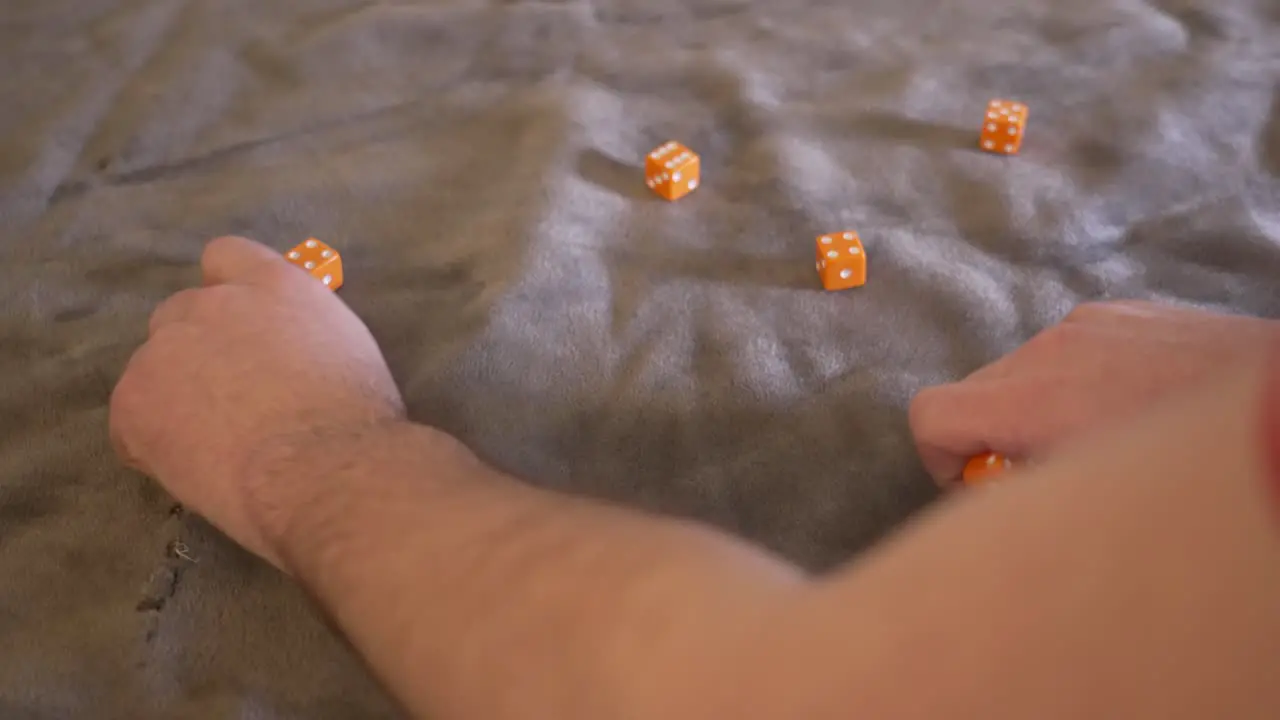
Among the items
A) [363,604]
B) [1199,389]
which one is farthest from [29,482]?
[1199,389]

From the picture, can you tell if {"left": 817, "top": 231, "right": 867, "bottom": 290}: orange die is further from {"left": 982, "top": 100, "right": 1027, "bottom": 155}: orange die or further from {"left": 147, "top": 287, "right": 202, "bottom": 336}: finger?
{"left": 147, "top": 287, "right": 202, "bottom": 336}: finger

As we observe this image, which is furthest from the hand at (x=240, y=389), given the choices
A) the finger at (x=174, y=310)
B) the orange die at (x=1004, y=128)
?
the orange die at (x=1004, y=128)

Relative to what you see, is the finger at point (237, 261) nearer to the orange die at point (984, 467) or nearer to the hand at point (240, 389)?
the hand at point (240, 389)

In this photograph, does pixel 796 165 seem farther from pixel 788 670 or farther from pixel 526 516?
pixel 788 670

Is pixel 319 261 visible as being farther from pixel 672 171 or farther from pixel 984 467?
pixel 984 467

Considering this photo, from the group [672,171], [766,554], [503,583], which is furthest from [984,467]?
[672,171]

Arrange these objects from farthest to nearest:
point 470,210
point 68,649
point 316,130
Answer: point 316,130 < point 470,210 < point 68,649
